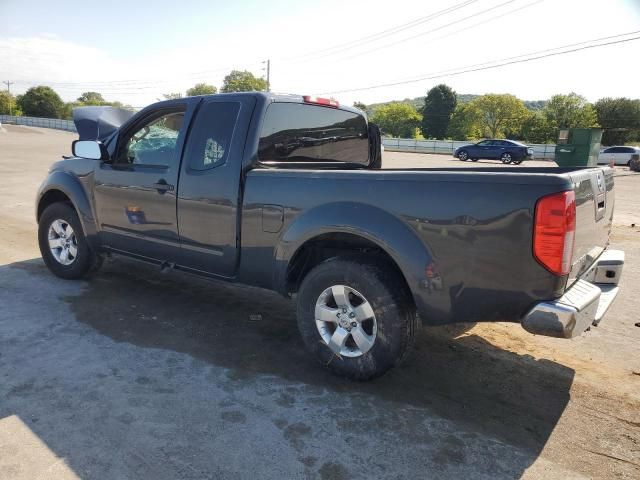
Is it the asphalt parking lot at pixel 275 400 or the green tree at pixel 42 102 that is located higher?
the green tree at pixel 42 102

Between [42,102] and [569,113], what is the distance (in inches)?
3933

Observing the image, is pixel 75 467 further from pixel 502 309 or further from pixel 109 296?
pixel 109 296

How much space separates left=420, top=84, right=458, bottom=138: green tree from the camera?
8600cm

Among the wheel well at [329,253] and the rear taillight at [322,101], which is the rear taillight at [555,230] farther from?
the rear taillight at [322,101]

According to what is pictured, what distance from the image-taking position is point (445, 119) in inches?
3408

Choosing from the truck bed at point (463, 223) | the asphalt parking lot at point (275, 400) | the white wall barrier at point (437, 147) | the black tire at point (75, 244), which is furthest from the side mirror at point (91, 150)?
the white wall barrier at point (437, 147)

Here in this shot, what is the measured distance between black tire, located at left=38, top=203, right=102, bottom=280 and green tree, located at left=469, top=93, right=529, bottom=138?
8676 centimetres

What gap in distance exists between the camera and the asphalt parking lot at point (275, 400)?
7.91 feet

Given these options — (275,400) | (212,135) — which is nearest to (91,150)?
(212,135)

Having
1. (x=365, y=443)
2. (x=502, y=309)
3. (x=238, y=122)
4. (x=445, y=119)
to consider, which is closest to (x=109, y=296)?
(x=238, y=122)

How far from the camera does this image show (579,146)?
46.4 feet

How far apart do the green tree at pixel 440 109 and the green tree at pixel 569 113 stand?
63.1ft

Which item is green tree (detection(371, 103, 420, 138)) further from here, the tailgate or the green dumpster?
the tailgate

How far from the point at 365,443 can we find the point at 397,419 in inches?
12.4
